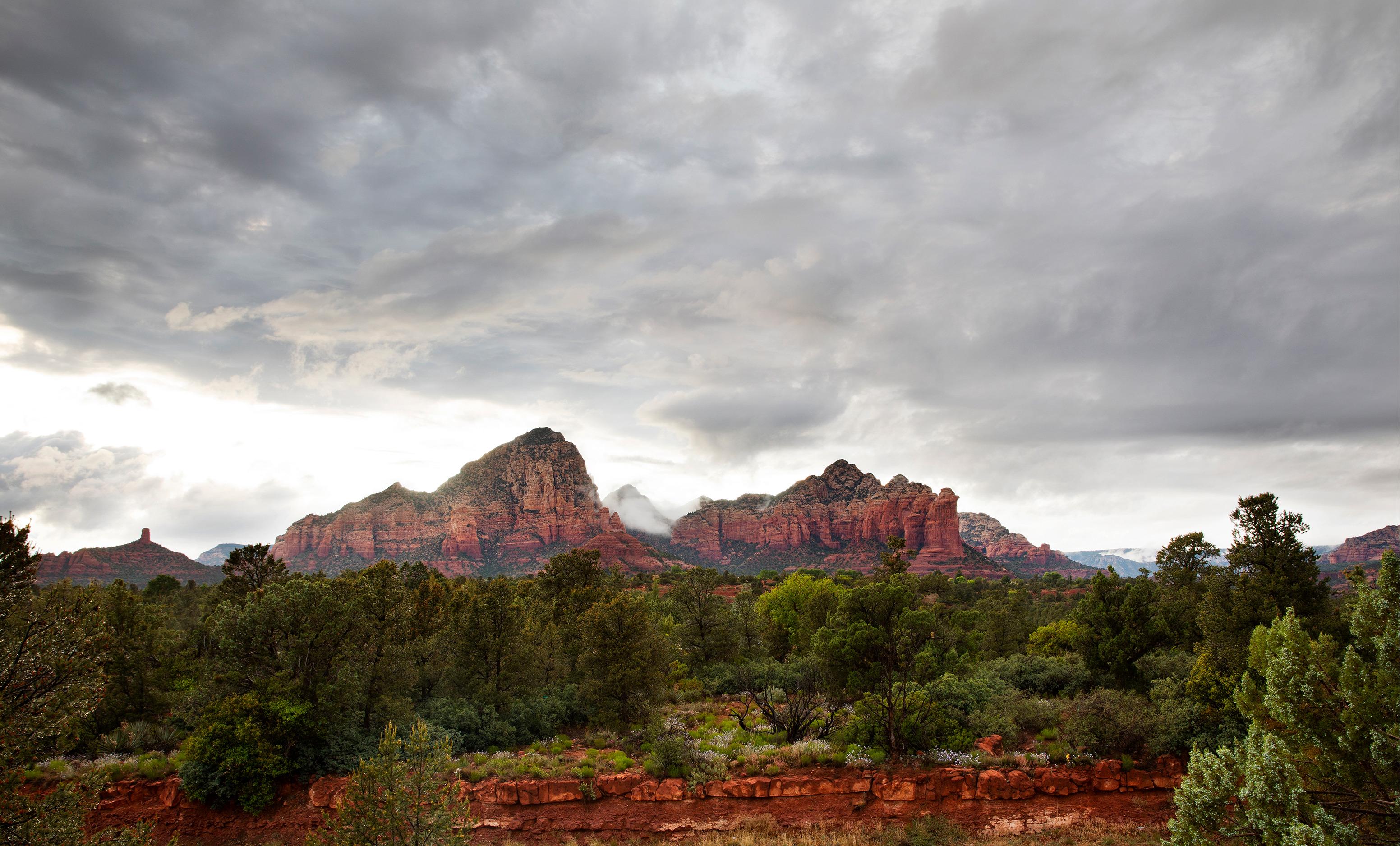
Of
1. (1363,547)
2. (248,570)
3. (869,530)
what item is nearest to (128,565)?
(248,570)

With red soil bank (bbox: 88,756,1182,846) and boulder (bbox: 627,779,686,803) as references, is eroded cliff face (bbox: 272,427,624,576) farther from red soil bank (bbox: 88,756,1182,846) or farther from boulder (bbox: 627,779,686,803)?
boulder (bbox: 627,779,686,803)

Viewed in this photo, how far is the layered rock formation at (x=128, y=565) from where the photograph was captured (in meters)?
119

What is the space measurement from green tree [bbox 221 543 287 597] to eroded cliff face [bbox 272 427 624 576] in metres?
130

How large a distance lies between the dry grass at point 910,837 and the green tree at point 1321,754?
29.2 feet

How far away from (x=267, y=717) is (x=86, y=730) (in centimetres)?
1034

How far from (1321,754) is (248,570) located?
43.9 metres

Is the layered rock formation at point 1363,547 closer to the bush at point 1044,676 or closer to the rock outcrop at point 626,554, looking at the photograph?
the rock outcrop at point 626,554

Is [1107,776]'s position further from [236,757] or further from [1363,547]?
[1363,547]

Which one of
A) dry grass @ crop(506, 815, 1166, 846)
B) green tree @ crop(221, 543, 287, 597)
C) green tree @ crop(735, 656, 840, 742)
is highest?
green tree @ crop(221, 543, 287, 597)

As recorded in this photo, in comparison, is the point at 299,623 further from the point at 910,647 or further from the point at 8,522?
the point at 910,647

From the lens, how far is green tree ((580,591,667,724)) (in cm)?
2803

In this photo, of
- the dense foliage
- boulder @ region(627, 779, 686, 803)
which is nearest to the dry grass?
boulder @ region(627, 779, 686, 803)

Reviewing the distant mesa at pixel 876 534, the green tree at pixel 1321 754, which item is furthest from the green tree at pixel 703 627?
the distant mesa at pixel 876 534

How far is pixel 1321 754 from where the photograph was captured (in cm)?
790
